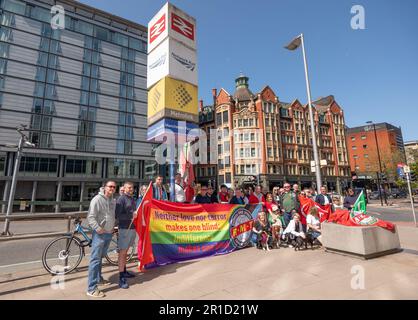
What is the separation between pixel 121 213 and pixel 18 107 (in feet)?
135

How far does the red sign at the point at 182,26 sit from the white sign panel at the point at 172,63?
1.81 ft

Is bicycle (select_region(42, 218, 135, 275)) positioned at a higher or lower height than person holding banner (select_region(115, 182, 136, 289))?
lower

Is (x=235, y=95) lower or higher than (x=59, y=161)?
higher

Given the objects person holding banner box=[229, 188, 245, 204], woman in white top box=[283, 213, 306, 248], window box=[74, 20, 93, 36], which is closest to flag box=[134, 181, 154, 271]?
person holding banner box=[229, 188, 245, 204]

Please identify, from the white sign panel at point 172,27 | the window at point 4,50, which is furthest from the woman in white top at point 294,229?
the window at point 4,50

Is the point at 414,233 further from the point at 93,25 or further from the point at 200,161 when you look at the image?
the point at 93,25

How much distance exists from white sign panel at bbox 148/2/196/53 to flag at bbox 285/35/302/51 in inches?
244

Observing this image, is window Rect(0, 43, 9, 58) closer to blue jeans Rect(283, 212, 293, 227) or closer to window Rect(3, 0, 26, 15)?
window Rect(3, 0, 26, 15)

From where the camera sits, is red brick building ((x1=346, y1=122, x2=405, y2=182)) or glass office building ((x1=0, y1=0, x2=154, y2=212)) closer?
glass office building ((x1=0, y1=0, x2=154, y2=212))

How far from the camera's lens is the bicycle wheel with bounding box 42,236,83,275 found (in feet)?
17.2

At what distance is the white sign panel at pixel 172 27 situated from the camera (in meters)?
8.50

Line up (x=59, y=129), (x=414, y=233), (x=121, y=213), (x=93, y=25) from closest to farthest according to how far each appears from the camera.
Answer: (x=121, y=213)
(x=414, y=233)
(x=59, y=129)
(x=93, y=25)
